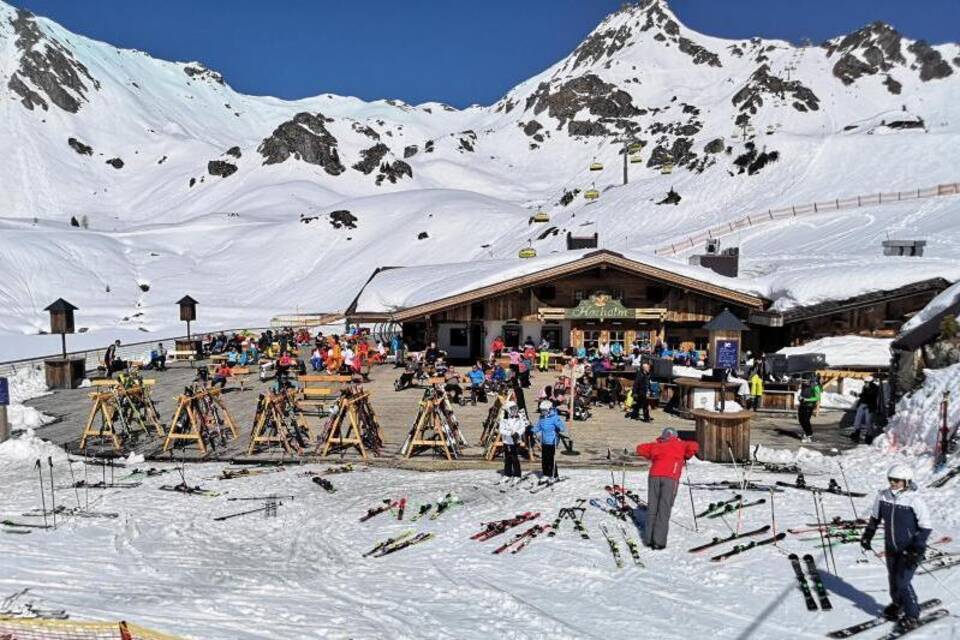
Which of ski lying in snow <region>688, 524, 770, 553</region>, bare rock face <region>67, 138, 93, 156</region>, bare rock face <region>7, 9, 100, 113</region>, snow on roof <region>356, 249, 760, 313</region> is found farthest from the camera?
bare rock face <region>7, 9, 100, 113</region>

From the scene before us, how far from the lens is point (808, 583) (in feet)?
25.3

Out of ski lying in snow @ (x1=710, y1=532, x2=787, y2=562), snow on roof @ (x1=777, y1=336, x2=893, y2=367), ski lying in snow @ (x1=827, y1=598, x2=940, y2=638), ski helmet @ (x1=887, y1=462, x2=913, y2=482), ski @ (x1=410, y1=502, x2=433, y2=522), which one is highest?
snow on roof @ (x1=777, y1=336, x2=893, y2=367)

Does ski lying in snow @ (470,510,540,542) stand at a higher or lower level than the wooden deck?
lower

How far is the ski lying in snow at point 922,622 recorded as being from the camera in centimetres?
643

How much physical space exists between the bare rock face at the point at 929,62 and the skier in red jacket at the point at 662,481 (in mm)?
156638

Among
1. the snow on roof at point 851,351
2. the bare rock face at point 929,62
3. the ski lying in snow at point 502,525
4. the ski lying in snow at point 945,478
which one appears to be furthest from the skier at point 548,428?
the bare rock face at point 929,62

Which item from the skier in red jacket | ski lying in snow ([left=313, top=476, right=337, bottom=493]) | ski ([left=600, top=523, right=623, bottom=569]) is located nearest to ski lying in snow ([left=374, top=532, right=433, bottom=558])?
ski ([left=600, top=523, right=623, bottom=569])

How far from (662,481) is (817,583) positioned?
6.47 feet

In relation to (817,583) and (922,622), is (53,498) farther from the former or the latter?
(922,622)

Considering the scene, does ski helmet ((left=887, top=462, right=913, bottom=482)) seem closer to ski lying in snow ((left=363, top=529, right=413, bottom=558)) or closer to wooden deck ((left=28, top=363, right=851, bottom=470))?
ski lying in snow ((left=363, top=529, right=413, bottom=558))

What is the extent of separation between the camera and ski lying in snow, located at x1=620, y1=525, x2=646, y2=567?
8.58m

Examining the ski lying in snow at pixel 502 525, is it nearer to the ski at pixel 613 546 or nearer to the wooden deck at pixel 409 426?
the ski at pixel 613 546

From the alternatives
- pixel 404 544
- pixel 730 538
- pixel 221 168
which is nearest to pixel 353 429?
pixel 404 544

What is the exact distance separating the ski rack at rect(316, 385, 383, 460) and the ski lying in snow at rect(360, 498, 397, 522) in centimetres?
309
